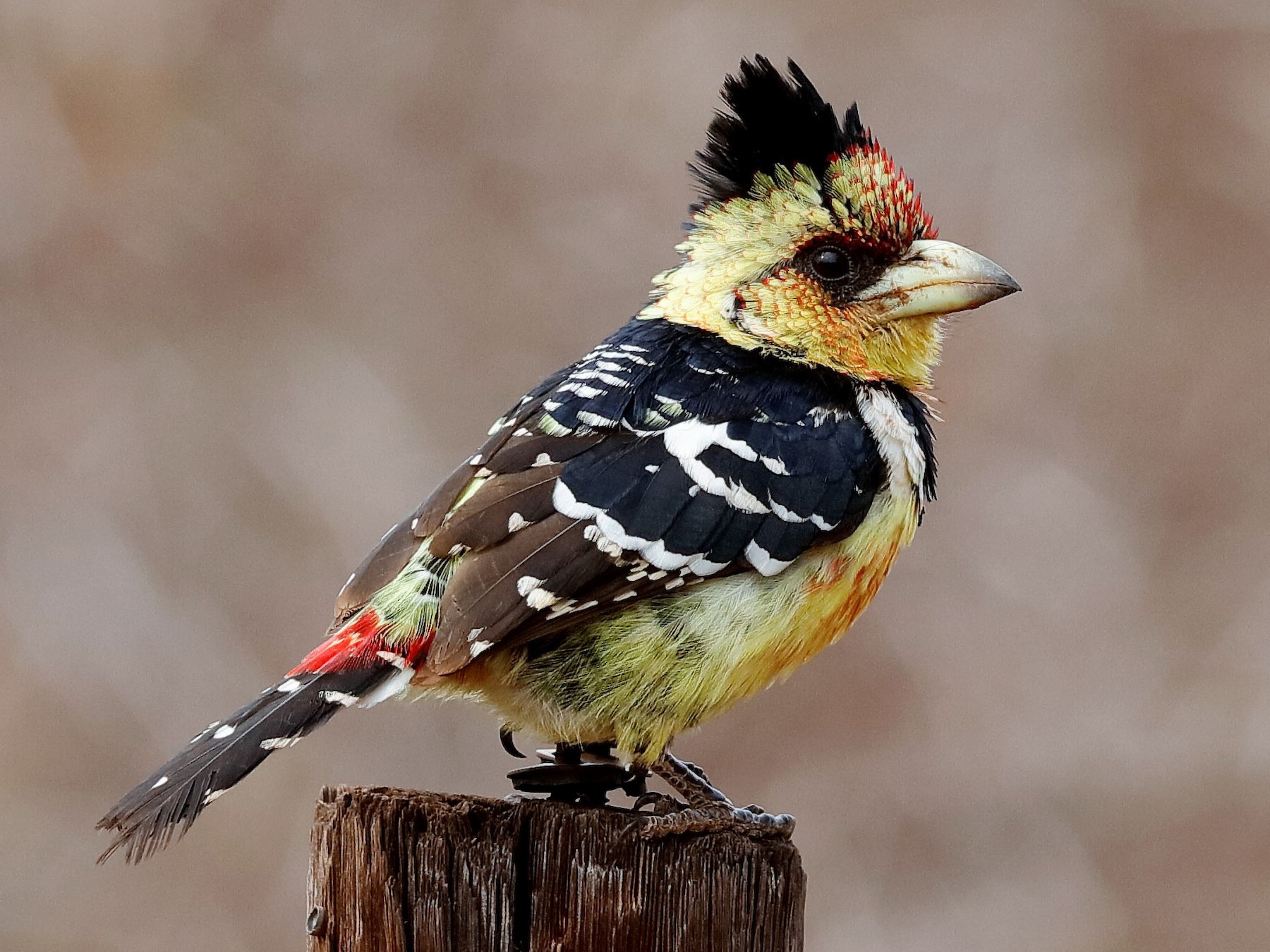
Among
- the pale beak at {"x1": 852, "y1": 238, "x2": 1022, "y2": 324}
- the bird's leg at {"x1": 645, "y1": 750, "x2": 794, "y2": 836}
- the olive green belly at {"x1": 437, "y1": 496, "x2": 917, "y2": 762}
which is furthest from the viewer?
the pale beak at {"x1": 852, "y1": 238, "x2": 1022, "y2": 324}

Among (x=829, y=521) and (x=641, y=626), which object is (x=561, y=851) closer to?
(x=641, y=626)

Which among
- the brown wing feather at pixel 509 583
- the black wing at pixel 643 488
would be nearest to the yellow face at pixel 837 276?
the black wing at pixel 643 488

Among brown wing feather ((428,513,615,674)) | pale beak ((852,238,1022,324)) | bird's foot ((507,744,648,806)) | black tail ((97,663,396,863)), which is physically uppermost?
black tail ((97,663,396,863))

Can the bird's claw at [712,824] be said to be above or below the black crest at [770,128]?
below

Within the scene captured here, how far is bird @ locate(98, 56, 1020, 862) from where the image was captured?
289cm

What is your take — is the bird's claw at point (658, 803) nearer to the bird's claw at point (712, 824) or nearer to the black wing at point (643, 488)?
the bird's claw at point (712, 824)

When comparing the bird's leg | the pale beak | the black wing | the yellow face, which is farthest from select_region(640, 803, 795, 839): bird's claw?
the pale beak

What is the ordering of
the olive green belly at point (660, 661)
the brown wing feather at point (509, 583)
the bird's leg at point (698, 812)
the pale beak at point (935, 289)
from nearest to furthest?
the bird's leg at point (698, 812) → the brown wing feather at point (509, 583) → the olive green belly at point (660, 661) → the pale beak at point (935, 289)

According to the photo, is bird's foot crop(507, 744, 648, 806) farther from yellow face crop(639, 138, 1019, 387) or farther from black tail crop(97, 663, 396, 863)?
yellow face crop(639, 138, 1019, 387)

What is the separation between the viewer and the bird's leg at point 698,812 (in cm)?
262

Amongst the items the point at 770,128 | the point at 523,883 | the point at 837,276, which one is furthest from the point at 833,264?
the point at 523,883

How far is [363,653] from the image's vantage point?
2902 mm

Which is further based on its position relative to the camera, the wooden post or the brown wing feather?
the brown wing feather

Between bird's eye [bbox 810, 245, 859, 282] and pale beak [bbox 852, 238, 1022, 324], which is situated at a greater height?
bird's eye [bbox 810, 245, 859, 282]
